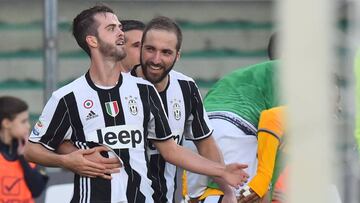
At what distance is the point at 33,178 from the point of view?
7.73 m

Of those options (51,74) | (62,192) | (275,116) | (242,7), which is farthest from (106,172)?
(242,7)

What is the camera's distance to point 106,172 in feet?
16.8

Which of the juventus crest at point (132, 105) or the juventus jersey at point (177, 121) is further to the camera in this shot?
the juventus jersey at point (177, 121)

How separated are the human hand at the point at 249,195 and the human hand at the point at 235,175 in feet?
2.19

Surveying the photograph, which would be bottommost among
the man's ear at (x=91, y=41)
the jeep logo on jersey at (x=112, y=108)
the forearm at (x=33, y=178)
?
the forearm at (x=33, y=178)

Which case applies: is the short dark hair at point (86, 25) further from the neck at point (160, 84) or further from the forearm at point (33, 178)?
the forearm at point (33, 178)

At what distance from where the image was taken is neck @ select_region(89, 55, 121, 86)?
5.21m

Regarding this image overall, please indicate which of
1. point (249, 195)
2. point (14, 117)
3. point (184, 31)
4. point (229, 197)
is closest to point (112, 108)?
point (229, 197)

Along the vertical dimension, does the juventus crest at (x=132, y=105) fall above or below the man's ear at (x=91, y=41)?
below

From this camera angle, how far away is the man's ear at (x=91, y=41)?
529 cm

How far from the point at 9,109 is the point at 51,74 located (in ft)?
1.90

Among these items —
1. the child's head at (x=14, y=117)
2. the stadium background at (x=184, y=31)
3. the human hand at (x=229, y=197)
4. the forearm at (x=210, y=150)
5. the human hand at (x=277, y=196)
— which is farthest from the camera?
the stadium background at (x=184, y=31)

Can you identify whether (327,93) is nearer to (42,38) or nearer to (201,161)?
(201,161)

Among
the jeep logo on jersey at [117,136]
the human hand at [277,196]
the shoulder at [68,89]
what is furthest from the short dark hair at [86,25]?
the human hand at [277,196]
